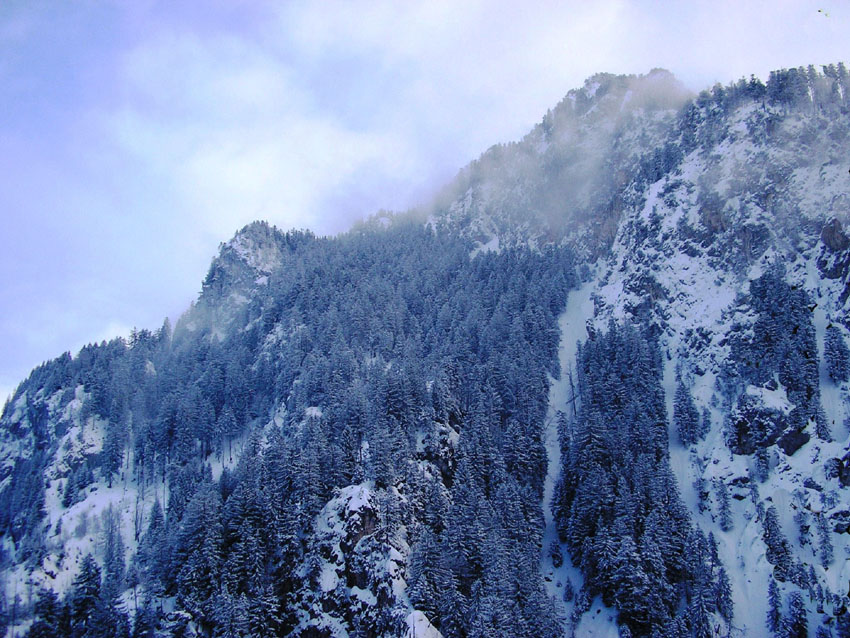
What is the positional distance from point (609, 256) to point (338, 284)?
74669 mm

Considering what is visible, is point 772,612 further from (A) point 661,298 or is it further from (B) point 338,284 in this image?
(B) point 338,284

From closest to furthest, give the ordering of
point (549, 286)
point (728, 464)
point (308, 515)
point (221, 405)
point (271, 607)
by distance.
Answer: point (271, 607)
point (308, 515)
point (728, 464)
point (221, 405)
point (549, 286)

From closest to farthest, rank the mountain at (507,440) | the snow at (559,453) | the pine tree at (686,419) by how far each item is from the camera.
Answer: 1. the mountain at (507,440)
2. the snow at (559,453)
3. the pine tree at (686,419)

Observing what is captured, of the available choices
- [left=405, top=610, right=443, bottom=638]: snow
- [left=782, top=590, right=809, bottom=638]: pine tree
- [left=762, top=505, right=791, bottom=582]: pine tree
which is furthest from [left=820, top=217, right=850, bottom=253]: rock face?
[left=405, top=610, right=443, bottom=638]: snow

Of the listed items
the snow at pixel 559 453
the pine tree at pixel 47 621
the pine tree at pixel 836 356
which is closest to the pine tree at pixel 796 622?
the snow at pixel 559 453

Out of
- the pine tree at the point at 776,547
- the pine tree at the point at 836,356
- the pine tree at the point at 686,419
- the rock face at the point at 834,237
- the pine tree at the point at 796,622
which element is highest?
the rock face at the point at 834,237

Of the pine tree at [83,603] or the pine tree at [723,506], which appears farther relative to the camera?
the pine tree at [723,506]

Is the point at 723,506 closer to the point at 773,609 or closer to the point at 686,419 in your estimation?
the point at 773,609

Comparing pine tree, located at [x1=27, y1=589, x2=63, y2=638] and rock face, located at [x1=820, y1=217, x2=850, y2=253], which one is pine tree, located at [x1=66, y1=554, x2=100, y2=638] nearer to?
pine tree, located at [x1=27, y1=589, x2=63, y2=638]

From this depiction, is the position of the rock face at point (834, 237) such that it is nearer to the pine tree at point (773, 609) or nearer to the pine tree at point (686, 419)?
the pine tree at point (686, 419)

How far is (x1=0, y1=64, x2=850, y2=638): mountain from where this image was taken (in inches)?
2876

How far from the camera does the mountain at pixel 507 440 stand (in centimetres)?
7306

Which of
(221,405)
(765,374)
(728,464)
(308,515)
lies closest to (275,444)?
(308,515)

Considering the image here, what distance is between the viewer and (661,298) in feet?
429
